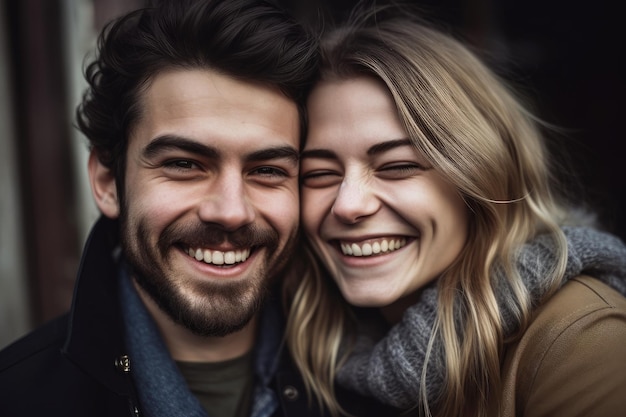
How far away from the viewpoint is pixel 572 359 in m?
1.61

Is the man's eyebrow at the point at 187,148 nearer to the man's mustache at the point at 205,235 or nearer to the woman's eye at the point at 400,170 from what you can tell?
the man's mustache at the point at 205,235

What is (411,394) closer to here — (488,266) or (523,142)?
(488,266)

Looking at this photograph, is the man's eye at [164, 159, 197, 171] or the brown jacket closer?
the brown jacket

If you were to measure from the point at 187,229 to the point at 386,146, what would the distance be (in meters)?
0.77

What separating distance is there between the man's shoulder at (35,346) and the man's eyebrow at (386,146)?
1324mm

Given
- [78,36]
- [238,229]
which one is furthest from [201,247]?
[78,36]

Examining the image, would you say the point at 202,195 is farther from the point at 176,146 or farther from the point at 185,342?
the point at 185,342

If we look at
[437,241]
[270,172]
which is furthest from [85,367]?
[437,241]

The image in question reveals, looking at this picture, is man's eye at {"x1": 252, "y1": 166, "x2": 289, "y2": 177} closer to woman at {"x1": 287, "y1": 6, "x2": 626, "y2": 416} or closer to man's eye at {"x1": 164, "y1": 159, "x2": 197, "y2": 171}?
woman at {"x1": 287, "y1": 6, "x2": 626, "y2": 416}

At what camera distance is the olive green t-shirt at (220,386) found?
2057mm

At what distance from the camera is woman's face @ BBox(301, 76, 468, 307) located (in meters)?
1.97

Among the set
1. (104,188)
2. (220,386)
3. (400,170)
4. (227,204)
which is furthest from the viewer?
(104,188)

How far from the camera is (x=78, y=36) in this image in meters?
3.28

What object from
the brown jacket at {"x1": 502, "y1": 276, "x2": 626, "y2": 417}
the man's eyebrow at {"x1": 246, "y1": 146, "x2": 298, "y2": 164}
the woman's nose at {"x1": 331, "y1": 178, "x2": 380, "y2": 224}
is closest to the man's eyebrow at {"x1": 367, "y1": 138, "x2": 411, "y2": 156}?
the woman's nose at {"x1": 331, "y1": 178, "x2": 380, "y2": 224}
